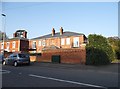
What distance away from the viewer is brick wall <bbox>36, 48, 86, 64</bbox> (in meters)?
29.5

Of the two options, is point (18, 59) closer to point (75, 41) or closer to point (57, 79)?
point (57, 79)

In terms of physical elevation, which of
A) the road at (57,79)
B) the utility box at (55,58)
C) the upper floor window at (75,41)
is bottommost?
the road at (57,79)

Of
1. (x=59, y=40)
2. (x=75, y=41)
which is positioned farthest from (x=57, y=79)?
(x=59, y=40)

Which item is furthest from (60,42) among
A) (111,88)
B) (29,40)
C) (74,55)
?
(111,88)

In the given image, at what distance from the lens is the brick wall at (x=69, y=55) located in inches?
1161

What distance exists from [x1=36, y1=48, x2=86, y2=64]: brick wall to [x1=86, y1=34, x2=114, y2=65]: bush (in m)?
1.12

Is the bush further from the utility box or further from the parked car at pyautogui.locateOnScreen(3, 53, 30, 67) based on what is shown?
the parked car at pyautogui.locateOnScreen(3, 53, 30, 67)

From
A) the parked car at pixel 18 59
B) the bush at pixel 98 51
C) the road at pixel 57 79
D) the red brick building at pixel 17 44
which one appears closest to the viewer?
the road at pixel 57 79

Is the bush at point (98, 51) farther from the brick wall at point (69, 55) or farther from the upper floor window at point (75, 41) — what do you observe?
the upper floor window at point (75, 41)

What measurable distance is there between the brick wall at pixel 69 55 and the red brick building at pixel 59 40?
17.8 metres

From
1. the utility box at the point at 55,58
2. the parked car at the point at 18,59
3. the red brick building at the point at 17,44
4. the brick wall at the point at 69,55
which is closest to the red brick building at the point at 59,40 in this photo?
the red brick building at the point at 17,44

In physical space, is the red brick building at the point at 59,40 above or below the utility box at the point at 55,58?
above

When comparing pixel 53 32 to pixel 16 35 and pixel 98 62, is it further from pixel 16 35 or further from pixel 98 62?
pixel 98 62

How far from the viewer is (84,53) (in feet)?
95.5
